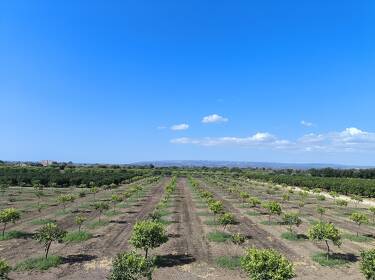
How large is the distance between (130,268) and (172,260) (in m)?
7.53

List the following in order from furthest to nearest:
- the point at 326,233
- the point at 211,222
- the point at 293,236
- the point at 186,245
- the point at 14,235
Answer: the point at 211,222 < the point at 293,236 < the point at 14,235 < the point at 186,245 < the point at 326,233

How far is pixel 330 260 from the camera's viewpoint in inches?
942

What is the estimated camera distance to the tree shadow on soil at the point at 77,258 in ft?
75.2

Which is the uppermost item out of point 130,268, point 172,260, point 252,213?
point 130,268

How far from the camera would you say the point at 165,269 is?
71.5 feet

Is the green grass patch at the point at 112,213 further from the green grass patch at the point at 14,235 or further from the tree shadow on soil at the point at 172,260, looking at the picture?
the tree shadow on soil at the point at 172,260

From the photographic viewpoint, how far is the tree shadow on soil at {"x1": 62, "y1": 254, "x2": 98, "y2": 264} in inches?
902

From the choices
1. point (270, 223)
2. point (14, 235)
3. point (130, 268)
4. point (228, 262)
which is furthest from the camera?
point (270, 223)

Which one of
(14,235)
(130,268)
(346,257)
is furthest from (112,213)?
(130,268)

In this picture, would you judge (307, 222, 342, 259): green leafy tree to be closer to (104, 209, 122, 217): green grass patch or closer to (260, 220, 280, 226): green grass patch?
(260, 220, 280, 226): green grass patch

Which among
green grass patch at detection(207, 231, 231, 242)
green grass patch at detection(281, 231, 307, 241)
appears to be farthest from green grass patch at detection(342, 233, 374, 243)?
green grass patch at detection(207, 231, 231, 242)

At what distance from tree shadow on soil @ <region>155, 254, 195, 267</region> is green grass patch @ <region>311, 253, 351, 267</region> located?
26.3 feet

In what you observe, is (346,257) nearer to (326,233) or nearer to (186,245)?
(326,233)

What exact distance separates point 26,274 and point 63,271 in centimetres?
191
